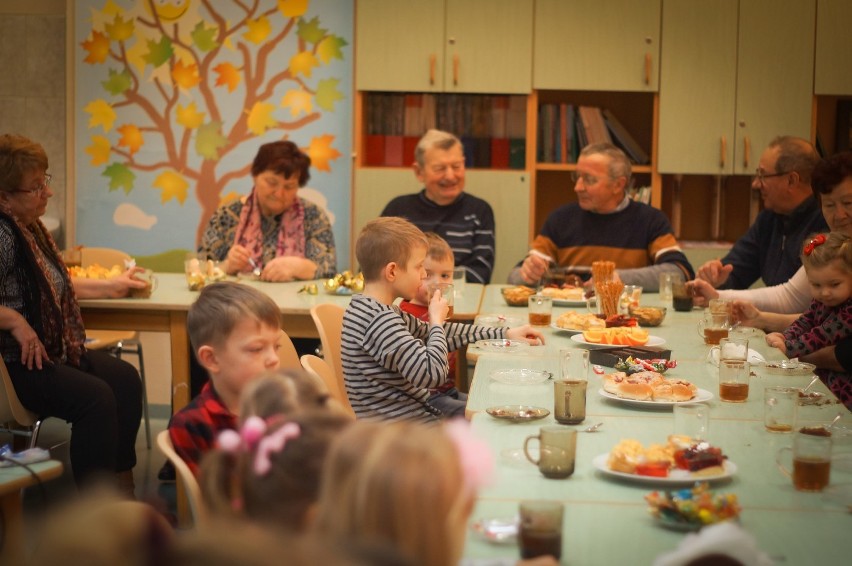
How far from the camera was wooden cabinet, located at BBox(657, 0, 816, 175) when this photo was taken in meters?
5.68

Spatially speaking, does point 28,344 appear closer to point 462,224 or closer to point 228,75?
point 462,224

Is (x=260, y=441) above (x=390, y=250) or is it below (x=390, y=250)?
below

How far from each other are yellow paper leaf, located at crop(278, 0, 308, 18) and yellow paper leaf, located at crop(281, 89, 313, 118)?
1.40 ft

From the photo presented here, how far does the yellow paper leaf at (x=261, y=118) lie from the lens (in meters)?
6.14

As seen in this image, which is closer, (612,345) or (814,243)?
(612,345)

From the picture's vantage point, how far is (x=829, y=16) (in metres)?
5.64

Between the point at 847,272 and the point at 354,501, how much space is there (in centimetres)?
263

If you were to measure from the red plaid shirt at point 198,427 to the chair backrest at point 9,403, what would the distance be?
1409 millimetres

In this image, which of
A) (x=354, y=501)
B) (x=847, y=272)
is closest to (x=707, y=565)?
→ (x=354, y=501)

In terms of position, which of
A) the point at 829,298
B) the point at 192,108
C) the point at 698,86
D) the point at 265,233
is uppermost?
the point at 698,86

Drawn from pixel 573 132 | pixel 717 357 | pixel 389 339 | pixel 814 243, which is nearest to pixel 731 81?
pixel 573 132

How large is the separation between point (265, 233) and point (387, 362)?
7.28 feet

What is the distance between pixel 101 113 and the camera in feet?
20.4

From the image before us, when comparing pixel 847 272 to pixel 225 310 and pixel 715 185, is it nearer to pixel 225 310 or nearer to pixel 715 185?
pixel 225 310
